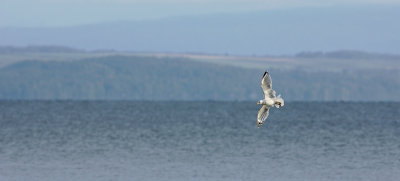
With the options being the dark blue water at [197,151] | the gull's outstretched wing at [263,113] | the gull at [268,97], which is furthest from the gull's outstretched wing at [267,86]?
the dark blue water at [197,151]

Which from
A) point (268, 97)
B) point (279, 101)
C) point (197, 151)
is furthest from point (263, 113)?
point (197, 151)

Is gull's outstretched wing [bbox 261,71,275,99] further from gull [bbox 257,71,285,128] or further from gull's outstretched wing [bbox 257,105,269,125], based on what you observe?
gull's outstretched wing [bbox 257,105,269,125]

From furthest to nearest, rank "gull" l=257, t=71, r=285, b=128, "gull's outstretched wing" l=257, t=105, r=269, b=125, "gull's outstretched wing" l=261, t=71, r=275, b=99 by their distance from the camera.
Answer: "gull's outstretched wing" l=257, t=105, r=269, b=125 < "gull" l=257, t=71, r=285, b=128 < "gull's outstretched wing" l=261, t=71, r=275, b=99

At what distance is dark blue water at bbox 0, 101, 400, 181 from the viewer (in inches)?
1590

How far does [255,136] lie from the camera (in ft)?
206

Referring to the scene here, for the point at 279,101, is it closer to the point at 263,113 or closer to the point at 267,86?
the point at 267,86

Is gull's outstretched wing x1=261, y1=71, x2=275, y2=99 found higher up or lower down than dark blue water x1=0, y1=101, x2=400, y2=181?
lower down

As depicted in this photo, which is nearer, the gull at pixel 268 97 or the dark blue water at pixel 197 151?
the gull at pixel 268 97

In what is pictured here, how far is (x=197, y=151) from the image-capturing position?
1992 inches

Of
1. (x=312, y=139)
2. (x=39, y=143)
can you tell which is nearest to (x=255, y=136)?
(x=312, y=139)

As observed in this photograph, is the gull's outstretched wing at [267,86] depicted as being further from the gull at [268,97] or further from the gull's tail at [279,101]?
the gull's tail at [279,101]

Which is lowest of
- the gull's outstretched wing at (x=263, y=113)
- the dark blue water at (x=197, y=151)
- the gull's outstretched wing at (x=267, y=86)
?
the gull's outstretched wing at (x=263, y=113)

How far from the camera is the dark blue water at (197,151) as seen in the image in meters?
40.4

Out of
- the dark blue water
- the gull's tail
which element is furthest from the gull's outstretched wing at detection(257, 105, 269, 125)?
the dark blue water
